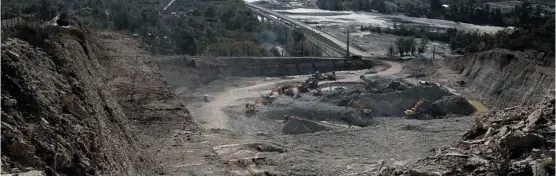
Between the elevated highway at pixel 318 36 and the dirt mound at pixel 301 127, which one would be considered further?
the elevated highway at pixel 318 36

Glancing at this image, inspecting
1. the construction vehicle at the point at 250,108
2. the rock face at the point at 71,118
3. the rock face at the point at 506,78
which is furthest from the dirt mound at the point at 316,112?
the rock face at the point at 71,118

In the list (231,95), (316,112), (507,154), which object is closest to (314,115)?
(316,112)

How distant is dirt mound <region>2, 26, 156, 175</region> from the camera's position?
11.2 metres

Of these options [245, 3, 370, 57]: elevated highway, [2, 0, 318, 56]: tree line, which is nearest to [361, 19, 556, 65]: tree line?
[245, 3, 370, 57]: elevated highway

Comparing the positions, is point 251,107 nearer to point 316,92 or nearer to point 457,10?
Answer: point 316,92

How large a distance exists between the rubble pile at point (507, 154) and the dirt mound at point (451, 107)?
59.6ft

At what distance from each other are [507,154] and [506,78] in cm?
2506

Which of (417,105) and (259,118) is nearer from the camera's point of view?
(259,118)

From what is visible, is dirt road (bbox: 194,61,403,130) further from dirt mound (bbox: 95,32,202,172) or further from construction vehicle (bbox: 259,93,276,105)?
dirt mound (bbox: 95,32,202,172)

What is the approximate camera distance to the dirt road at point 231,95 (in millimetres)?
30913

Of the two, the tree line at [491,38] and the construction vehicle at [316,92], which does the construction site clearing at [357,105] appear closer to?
the construction vehicle at [316,92]

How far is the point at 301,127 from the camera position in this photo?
1069 inches

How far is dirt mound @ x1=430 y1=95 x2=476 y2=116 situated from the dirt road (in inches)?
378

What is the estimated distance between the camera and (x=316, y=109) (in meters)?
31.6
